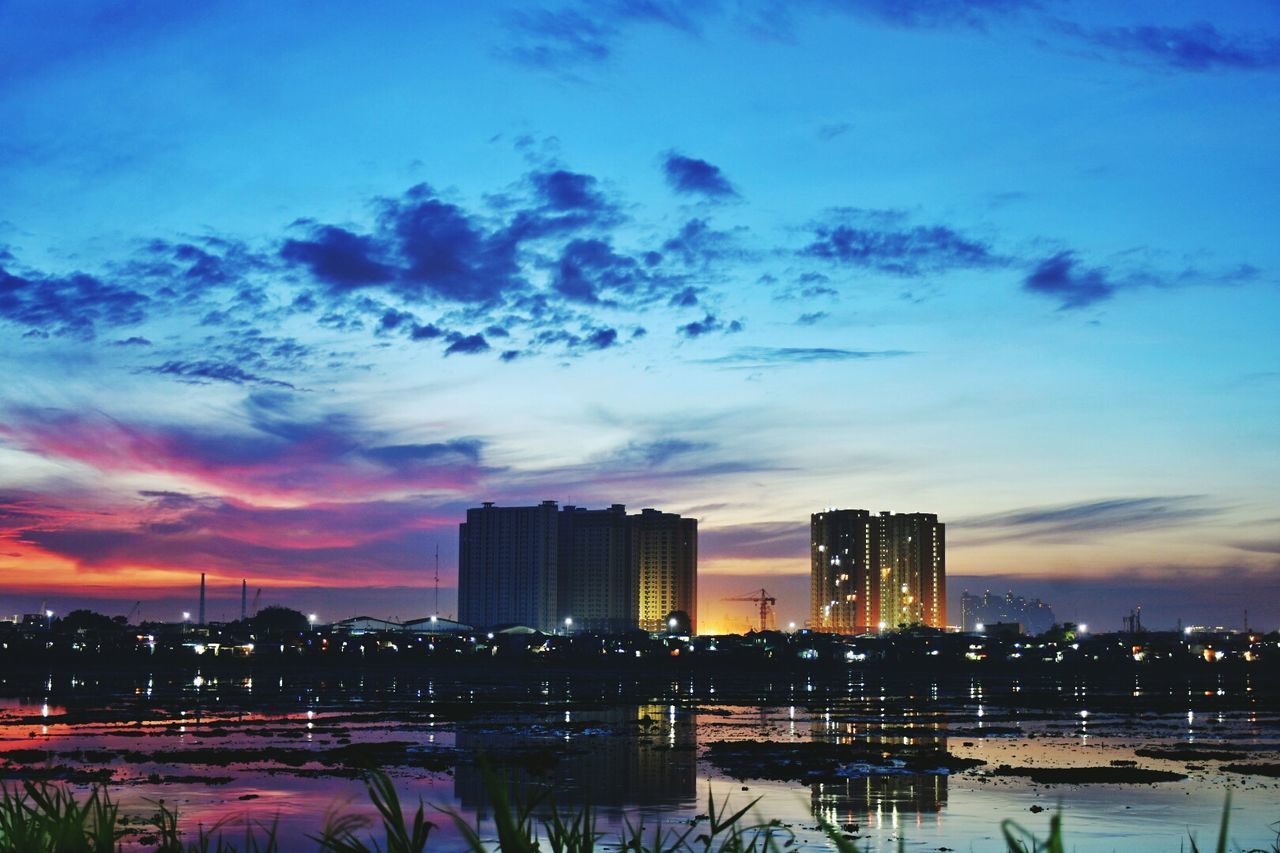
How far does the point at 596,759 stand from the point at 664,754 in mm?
3841

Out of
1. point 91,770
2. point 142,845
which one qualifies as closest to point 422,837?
point 142,845

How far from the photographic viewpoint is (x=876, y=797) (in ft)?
131

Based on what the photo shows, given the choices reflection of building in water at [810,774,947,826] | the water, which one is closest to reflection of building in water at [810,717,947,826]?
reflection of building in water at [810,774,947,826]

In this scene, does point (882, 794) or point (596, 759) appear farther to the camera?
point (596, 759)

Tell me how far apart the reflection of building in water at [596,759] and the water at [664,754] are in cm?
18

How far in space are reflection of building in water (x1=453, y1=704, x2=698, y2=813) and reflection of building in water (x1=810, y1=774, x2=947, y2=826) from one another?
4.39m

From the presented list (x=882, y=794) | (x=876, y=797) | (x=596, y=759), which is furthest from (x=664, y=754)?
(x=876, y=797)

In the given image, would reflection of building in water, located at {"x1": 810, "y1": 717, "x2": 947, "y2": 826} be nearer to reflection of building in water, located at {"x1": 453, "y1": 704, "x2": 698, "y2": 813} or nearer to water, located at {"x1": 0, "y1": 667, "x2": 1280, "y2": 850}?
water, located at {"x1": 0, "y1": 667, "x2": 1280, "y2": 850}

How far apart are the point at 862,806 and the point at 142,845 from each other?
19570 mm

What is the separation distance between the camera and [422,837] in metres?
7.55

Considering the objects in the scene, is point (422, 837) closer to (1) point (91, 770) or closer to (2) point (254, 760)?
(1) point (91, 770)

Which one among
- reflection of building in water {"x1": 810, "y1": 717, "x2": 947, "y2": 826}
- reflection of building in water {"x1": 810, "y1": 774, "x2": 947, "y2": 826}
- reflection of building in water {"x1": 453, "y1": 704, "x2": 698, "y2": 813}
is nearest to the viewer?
reflection of building in water {"x1": 810, "y1": 774, "x2": 947, "y2": 826}

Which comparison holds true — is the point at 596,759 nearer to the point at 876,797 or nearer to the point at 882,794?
the point at 882,794

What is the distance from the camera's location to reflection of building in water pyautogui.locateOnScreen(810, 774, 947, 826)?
36438 mm
